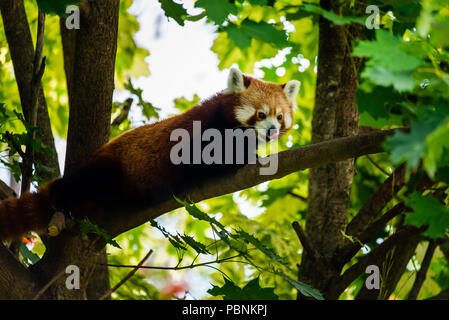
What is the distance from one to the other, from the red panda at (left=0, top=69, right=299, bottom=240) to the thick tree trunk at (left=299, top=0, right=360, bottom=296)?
1.03ft

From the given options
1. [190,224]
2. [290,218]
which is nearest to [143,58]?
[190,224]

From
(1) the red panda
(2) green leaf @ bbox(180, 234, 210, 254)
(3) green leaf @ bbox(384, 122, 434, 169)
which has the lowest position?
(3) green leaf @ bbox(384, 122, 434, 169)

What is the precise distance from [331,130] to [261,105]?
0.62 meters

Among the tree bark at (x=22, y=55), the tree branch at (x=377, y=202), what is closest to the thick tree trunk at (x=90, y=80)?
the tree bark at (x=22, y=55)

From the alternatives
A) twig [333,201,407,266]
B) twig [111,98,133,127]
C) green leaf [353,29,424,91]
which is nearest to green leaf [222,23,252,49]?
green leaf [353,29,424,91]

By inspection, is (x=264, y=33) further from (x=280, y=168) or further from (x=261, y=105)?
(x=261, y=105)

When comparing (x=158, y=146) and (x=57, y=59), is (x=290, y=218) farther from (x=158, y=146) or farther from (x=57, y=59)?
(x=57, y=59)

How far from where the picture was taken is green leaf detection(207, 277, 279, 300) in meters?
2.90

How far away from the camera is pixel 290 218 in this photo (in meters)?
5.39

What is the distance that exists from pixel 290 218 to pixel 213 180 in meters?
2.29

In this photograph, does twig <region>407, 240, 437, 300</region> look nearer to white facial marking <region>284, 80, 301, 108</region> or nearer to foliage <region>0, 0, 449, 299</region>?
foliage <region>0, 0, 449, 299</region>

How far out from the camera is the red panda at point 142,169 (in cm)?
357

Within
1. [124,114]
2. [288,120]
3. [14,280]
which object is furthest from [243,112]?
[14,280]
